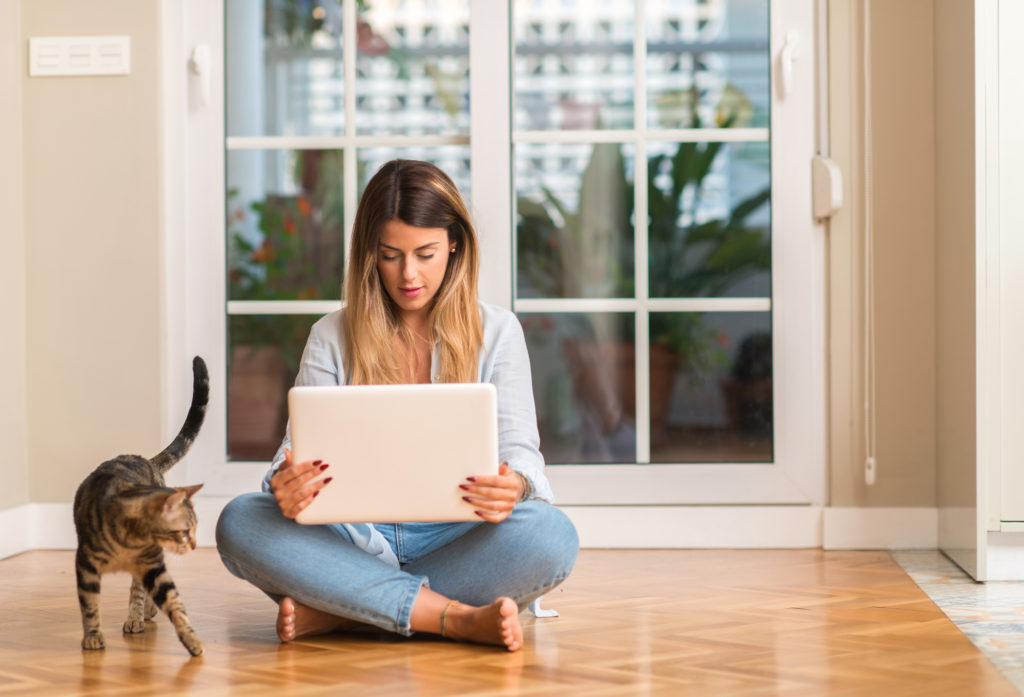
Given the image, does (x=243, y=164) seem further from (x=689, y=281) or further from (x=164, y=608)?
(x=164, y=608)

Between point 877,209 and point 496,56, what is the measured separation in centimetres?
113

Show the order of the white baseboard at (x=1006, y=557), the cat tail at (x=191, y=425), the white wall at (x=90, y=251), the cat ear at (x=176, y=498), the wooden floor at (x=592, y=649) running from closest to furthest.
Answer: the wooden floor at (x=592, y=649) → the cat ear at (x=176, y=498) → the cat tail at (x=191, y=425) → the white baseboard at (x=1006, y=557) → the white wall at (x=90, y=251)

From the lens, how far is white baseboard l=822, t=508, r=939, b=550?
10.1ft

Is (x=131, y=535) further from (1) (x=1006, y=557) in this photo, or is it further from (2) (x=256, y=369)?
(1) (x=1006, y=557)

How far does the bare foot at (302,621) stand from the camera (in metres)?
2.00

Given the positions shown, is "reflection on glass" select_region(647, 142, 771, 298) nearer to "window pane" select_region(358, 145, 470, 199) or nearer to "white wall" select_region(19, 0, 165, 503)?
"window pane" select_region(358, 145, 470, 199)

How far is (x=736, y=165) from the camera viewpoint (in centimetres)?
320

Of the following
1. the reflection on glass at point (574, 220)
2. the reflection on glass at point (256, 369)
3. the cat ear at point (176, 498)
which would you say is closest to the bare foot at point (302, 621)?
the cat ear at point (176, 498)

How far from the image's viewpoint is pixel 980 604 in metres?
2.37

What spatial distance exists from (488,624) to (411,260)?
671mm

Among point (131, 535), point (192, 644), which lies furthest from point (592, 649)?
point (131, 535)

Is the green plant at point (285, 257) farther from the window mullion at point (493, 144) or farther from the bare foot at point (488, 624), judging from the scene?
the bare foot at point (488, 624)

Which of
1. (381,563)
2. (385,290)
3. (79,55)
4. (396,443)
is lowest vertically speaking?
(381,563)

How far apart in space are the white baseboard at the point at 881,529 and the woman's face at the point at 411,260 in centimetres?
151
